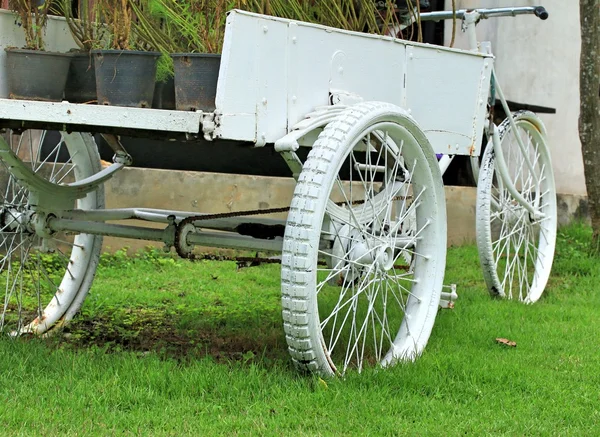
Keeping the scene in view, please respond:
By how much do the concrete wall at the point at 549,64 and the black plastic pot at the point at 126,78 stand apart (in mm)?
4819

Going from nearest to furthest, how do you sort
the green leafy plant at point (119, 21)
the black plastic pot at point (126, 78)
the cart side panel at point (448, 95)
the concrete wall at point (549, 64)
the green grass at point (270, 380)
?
1. the green grass at point (270, 380)
2. the black plastic pot at point (126, 78)
3. the green leafy plant at point (119, 21)
4. the cart side panel at point (448, 95)
5. the concrete wall at point (549, 64)

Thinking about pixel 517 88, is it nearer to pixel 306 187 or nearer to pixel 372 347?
pixel 372 347

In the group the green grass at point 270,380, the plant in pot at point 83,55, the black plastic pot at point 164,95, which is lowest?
the green grass at point 270,380

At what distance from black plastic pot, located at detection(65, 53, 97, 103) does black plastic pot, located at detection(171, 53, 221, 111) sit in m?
0.58

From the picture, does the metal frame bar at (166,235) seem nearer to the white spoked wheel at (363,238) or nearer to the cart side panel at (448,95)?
the white spoked wheel at (363,238)

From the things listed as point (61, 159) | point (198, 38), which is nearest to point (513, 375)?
point (198, 38)

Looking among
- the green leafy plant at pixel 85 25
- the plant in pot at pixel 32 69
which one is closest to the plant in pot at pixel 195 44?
the green leafy plant at pixel 85 25

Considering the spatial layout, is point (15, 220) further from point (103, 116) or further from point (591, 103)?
point (591, 103)

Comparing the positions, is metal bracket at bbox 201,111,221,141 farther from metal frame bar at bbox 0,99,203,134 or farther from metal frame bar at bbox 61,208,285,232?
metal frame bar at bbox 61,208,285,232

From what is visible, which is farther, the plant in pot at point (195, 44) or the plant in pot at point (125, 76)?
the plant in pot at point (125, 76)

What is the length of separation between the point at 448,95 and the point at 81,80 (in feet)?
4.71

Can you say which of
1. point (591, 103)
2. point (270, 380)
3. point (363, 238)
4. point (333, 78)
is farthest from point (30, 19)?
point (591, 103)

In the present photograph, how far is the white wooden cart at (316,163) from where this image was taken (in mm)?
2992

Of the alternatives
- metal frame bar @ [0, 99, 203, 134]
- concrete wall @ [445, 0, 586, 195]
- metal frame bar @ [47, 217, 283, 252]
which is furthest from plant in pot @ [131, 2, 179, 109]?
concrete wall @ [445, 0, 586, 195]
